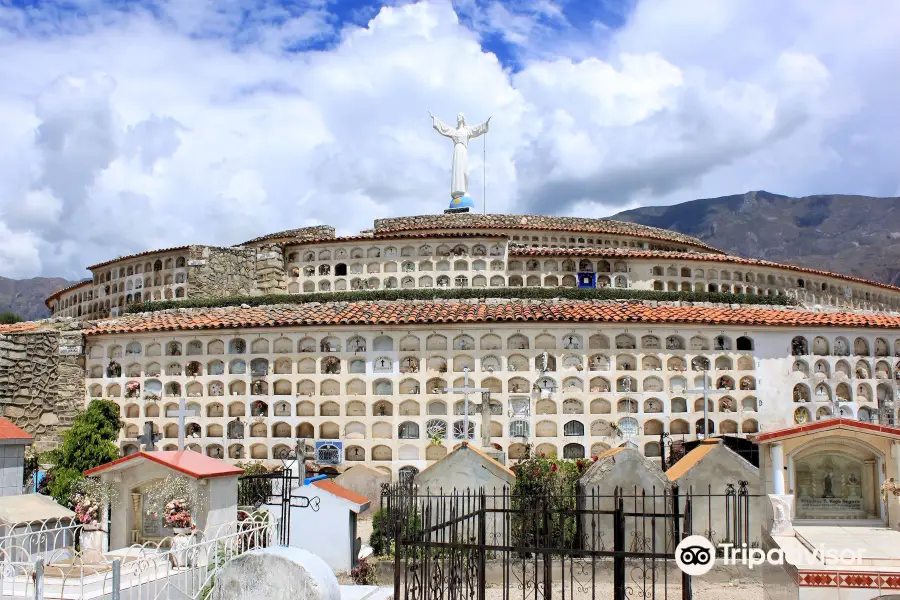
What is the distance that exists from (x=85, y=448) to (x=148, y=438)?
1.72m

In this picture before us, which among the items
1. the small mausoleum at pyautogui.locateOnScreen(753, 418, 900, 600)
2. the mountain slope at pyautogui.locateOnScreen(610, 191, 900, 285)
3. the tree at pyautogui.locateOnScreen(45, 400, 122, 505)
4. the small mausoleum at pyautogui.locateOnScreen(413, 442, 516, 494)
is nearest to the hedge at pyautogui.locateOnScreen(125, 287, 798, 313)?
the tree at pyautogui.locateOnScreen(45, 400, 122, 505)

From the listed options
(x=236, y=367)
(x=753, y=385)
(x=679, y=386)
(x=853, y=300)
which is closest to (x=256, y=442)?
(x=236, y=367)

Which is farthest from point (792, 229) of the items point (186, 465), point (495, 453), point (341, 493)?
point (186, 465)

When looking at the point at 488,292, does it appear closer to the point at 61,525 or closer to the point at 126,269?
the point at 61,525

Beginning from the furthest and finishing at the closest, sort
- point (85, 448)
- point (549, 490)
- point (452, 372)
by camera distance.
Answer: point (452, 372), point (85, 448), point (549, 490)

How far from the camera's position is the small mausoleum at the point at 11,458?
1709cm

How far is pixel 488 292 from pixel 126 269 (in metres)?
19.2

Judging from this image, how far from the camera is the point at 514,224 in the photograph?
35.5m

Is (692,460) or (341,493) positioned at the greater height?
(692,460)

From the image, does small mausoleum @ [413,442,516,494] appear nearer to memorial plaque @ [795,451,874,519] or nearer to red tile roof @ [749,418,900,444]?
red tile roof @ [749,418,900,444]

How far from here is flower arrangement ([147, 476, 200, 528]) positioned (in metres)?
13.8

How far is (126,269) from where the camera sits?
36.9 metres

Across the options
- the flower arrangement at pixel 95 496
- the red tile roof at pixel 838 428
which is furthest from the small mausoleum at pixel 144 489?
the red tile roof at pixel 838 428

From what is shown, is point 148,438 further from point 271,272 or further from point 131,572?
point 271,272
